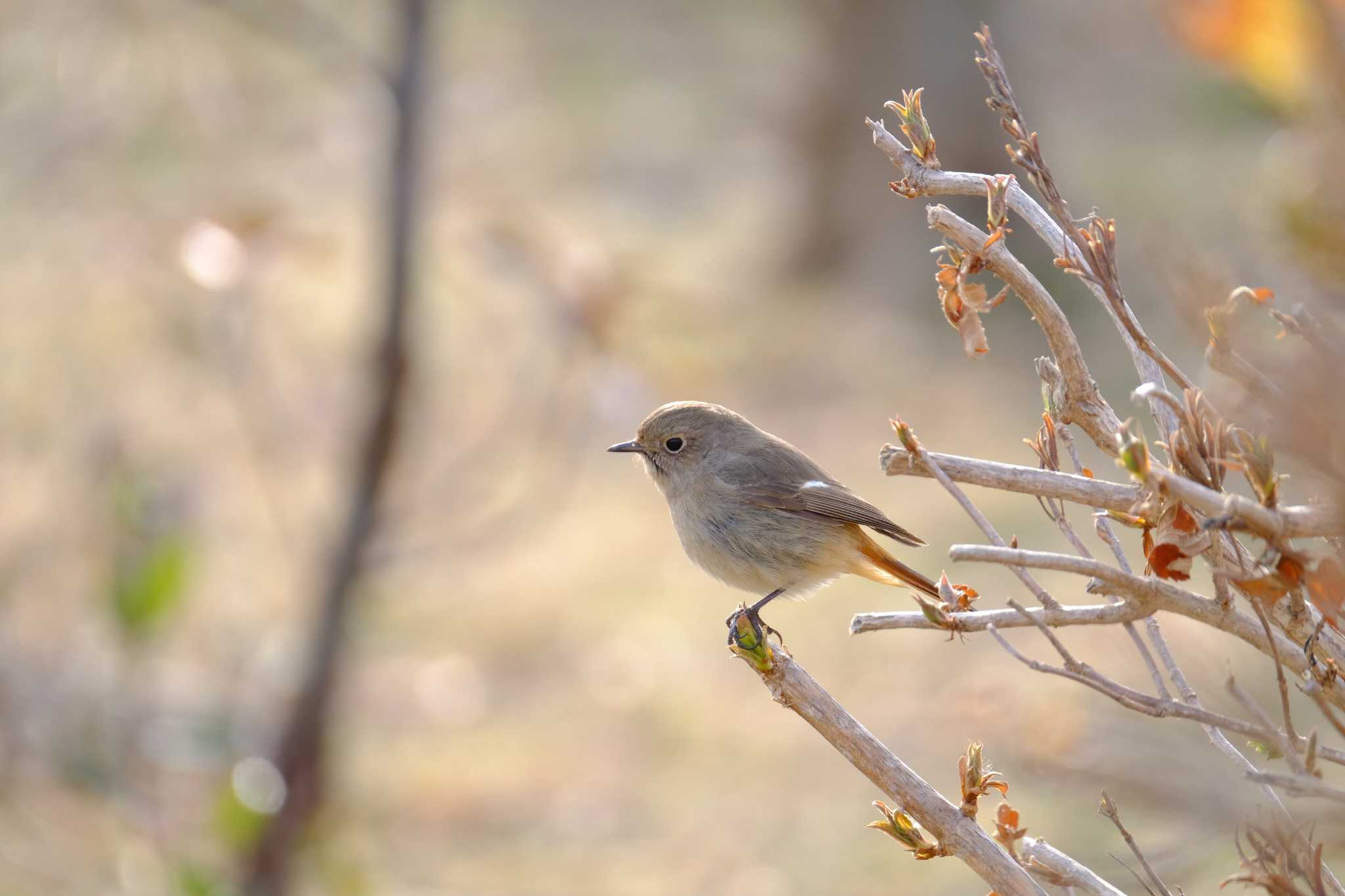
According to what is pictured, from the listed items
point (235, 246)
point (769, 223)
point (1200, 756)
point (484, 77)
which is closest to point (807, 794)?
point (235, 246)

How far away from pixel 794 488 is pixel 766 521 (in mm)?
106

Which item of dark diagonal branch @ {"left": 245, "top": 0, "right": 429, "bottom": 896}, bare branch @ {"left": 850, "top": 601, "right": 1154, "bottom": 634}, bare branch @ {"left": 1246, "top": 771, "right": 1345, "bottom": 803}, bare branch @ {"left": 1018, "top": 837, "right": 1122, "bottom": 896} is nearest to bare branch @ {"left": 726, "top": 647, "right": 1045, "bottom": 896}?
bare branch @ {"left": 1018, "top": 837, "right": 1122, "bottom": 896}

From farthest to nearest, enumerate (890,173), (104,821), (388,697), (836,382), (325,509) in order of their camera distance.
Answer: (890,173), (836,382), (325,509), (388,697), (104,821)

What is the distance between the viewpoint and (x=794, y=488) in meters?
3.53

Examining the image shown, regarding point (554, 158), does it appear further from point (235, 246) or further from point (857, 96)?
point (235, 246)

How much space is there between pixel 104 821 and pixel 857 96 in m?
8.14

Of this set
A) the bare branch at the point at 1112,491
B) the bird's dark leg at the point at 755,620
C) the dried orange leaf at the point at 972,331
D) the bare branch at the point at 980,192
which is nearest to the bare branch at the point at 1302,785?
the bare branch at the point at 1112,491

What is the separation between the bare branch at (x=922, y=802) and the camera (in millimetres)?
1767

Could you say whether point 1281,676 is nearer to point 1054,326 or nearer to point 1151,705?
point 1151,705

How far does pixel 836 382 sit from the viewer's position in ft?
32.8

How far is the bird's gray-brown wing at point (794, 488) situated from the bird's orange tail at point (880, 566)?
0.07m

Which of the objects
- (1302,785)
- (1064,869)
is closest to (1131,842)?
(1064,869)

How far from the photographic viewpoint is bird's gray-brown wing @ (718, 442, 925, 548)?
3325mm

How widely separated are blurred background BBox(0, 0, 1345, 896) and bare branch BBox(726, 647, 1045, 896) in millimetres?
132
